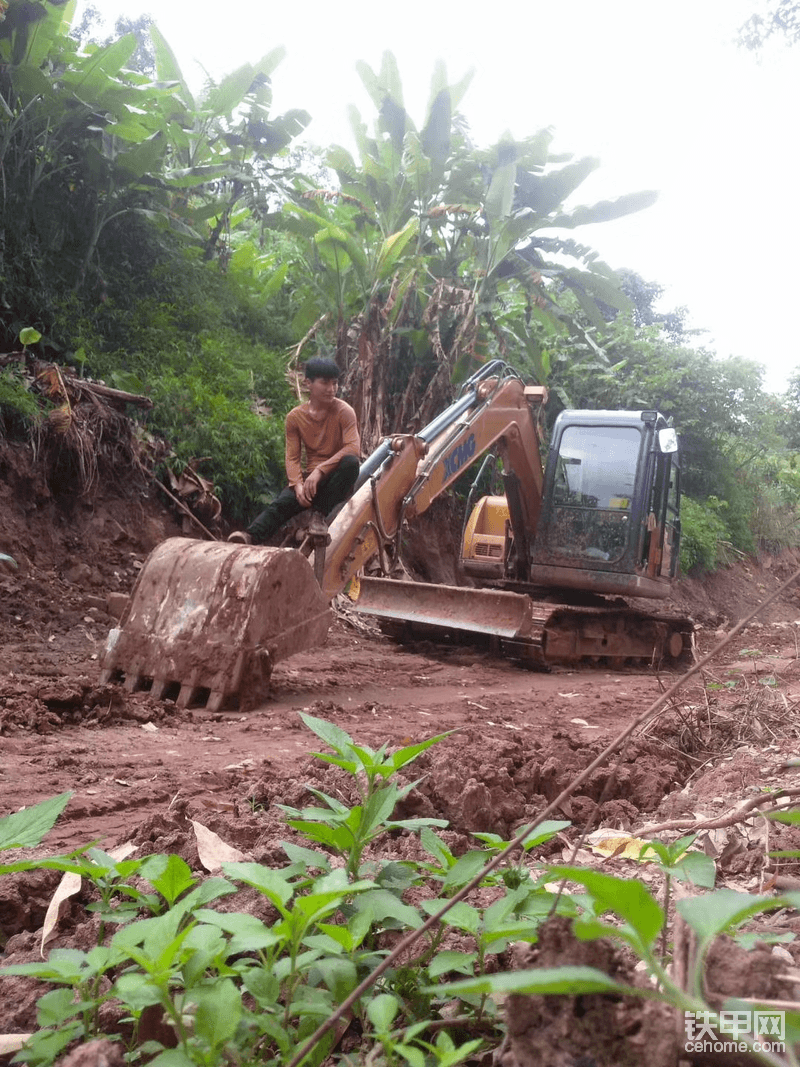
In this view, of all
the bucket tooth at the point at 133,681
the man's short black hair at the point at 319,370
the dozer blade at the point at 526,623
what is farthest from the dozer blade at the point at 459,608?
the bucket tooth at the point at 133,681

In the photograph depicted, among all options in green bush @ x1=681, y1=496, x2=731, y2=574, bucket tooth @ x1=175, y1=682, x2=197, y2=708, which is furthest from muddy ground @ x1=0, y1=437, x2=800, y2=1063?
green bush @ x1=681, y1=496, x2=731, y2=574

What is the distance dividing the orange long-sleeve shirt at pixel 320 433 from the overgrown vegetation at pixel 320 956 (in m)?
4.95

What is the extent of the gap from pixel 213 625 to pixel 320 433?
1.99 metres

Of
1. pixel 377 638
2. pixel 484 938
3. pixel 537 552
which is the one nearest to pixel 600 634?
pixel 537 552

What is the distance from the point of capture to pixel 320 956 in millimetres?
1338

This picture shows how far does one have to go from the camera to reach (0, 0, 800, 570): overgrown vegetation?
9.80 m

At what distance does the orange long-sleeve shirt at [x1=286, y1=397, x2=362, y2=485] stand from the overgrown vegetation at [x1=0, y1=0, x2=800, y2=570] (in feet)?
10.1

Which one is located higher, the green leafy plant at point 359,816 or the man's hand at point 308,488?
the man's hand at point 308,488

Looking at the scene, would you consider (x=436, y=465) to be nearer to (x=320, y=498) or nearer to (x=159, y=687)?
(x=320, y=498)

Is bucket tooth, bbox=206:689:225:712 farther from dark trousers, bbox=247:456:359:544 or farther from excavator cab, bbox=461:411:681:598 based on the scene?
excavator cab, bbox=461:411:681:598

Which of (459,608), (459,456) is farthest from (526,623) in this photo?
(459,456)

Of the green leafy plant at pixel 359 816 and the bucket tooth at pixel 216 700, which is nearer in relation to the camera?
the green leafy plant at pixel 359 816

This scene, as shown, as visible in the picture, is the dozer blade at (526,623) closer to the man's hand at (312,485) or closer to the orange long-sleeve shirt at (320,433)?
the orange long-sleeve shirt at (320,433)

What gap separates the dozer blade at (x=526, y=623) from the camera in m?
7.97
